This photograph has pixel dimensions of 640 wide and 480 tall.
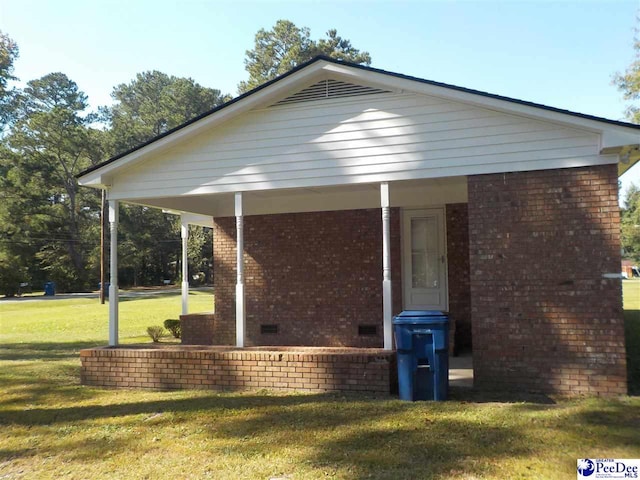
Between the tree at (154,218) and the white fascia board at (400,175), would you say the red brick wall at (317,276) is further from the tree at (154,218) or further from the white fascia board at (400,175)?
Result: the tree at (154,218)

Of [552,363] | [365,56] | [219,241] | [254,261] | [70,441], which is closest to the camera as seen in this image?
[70,441]

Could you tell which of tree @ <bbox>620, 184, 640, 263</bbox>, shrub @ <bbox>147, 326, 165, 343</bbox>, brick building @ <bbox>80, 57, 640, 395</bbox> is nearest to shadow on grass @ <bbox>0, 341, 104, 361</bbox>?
shrub @ <bbox>147, 326, 165, 343</bbox>

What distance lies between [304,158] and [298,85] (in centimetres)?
111

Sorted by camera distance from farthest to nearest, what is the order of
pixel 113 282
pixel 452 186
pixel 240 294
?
pixel 452 186
pixel 113 282
pixel 240 294

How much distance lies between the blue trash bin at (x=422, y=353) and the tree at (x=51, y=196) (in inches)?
1861

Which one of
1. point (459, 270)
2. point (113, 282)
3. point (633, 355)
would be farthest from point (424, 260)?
point (113, 282)

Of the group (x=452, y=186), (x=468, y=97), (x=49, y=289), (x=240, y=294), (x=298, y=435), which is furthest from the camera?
(x=49, y=289)

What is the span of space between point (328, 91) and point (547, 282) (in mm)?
4087

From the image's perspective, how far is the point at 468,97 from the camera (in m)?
7.12

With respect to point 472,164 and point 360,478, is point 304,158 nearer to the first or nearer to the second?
point 472,164

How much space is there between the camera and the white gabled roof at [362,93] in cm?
660

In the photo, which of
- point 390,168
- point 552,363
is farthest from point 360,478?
point 390,168

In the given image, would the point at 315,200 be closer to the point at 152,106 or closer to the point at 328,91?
the point at 328,91

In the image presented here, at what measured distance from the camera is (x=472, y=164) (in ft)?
24.1
